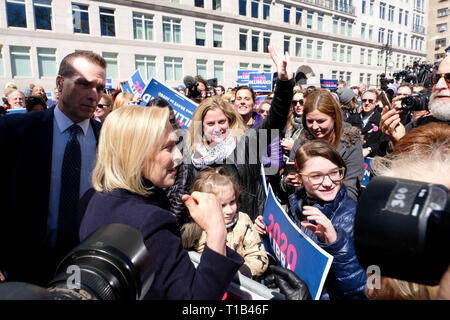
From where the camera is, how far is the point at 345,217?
177 cm

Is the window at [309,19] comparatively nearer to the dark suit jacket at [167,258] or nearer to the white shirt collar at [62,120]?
the white shirt collar at [62,120]

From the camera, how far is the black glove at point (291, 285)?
1.42 meters

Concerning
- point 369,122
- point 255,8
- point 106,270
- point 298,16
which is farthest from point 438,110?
point 298,16

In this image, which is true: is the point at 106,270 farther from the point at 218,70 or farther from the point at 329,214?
the point at 218,70

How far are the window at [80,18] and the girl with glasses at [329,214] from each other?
23.2 meters

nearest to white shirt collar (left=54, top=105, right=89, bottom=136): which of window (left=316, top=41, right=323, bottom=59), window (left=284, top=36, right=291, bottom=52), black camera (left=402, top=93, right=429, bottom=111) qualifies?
black camera (left=402, top=93, right=429, bottom=111)

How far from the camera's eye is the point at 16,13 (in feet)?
61.3

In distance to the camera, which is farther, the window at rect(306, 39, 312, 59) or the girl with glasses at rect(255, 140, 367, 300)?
the window at rect(306, 39, 312, 59)

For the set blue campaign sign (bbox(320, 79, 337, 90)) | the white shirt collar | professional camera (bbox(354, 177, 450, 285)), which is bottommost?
professional camera (bbox(354, 177, 450, 285))

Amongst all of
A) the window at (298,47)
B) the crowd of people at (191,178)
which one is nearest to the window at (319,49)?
the window at (298,47)

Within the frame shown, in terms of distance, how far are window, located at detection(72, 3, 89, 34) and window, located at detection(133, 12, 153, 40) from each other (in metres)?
3.36

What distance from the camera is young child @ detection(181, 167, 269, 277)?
6.53 ft

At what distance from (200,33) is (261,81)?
15.4m

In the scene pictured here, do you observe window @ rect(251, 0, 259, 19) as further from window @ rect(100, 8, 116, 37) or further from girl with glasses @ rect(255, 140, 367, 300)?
girl with glasses @ rect(255, 140, 367, 300)
